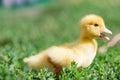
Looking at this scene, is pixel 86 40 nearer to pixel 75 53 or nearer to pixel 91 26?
pixel 91 26

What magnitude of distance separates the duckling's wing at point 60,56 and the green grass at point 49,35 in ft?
0.40

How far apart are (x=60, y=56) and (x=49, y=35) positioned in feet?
14.7

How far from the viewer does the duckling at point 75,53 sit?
3.96 meters

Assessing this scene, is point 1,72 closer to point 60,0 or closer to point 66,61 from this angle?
point 66,61

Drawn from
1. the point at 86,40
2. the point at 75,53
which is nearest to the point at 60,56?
the point at 75,53

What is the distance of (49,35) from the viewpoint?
27.6 ft

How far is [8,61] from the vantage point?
4.14m

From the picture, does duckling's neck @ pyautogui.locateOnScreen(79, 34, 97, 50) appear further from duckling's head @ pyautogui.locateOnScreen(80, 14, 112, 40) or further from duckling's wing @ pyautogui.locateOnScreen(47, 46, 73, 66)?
duckling's wing @ pyautogui.locateOnScreen(47, 46, 73, 66)

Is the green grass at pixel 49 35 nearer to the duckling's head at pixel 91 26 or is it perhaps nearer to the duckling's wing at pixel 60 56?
the duckling's wing at pixel 60 56

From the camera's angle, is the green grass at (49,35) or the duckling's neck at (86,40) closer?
the green grass at (49,35)

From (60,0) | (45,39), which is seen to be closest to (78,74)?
(45,39)

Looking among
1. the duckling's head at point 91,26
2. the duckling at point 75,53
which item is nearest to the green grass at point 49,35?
the duckling at point 75,53

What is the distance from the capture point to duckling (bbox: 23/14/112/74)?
156 inches

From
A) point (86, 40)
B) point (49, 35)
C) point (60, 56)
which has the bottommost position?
point (60, 56)
